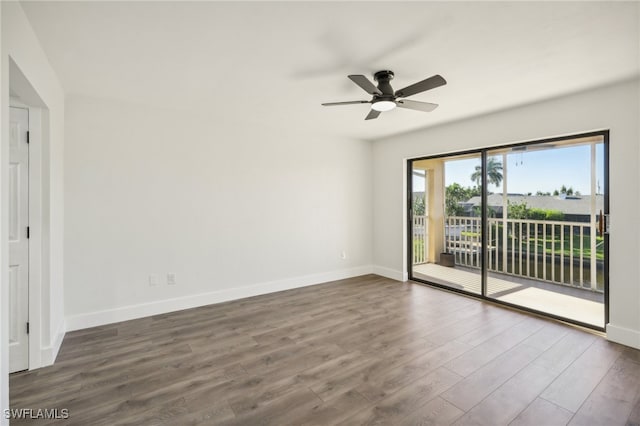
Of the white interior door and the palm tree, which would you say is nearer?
the white interior door

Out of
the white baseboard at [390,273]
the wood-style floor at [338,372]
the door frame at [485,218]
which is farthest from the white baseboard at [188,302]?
the door frame at [485,218]

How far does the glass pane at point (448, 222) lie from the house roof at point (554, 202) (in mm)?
224

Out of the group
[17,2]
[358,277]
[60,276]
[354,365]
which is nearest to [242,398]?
[354,365]

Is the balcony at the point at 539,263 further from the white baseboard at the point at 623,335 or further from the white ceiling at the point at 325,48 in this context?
the white ceiling at the point at 325,48

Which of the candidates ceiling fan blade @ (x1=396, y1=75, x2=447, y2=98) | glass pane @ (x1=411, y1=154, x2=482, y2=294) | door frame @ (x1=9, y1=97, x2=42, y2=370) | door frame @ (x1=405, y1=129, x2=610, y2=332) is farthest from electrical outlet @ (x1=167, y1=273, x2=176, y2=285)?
glass pane @ (x1=411, y1=154, x2=482, y2=294)

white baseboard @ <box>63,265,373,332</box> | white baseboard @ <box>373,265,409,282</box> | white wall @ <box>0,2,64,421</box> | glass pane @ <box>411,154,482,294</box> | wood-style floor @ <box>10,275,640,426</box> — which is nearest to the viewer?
white wall @ <box>0,2,64,421</box>

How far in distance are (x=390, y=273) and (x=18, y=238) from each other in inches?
184

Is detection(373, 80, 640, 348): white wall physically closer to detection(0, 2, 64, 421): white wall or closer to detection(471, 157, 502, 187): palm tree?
detection(471, 157, 502, 187): palm tree

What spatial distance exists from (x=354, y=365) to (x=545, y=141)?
3.25 m

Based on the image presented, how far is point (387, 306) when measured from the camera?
150 inches

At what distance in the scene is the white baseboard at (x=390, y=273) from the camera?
16.5ft

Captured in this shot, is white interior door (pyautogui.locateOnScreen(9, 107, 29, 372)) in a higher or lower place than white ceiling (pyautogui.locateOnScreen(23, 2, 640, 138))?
lower

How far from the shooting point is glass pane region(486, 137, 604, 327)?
3301 millimetres

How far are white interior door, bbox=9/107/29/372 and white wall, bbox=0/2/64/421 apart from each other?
0.10 meters
